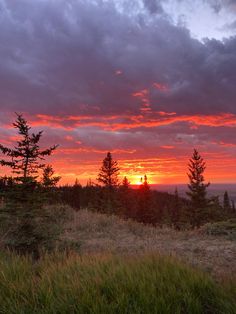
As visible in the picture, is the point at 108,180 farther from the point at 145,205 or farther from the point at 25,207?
the point at 25,207

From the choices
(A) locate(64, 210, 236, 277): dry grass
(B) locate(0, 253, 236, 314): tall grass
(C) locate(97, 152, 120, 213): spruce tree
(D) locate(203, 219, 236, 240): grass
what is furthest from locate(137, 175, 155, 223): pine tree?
(B) locate(0, 253, 236, 314): tall grass

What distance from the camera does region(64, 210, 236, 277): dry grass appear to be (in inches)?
306

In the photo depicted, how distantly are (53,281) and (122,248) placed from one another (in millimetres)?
4082

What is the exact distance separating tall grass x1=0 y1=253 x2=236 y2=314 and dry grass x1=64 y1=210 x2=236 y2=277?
1.13 m

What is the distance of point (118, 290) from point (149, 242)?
5.89 meters

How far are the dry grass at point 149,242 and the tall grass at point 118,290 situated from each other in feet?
3.71

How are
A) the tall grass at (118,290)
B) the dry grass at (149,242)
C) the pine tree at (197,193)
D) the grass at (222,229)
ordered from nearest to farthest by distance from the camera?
the tall grass at (118,290)
the dry grass at (149,242)
the grass at (222,229)
the pine tree at (197,193)

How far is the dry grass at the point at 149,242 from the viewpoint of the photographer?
25.5 ft

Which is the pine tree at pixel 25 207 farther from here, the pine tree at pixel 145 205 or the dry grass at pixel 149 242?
the pine tree at pixel 145 205

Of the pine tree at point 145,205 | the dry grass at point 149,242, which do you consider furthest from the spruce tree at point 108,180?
the dry grass at point 149,242

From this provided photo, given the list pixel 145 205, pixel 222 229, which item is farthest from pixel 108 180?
pixel 222 229

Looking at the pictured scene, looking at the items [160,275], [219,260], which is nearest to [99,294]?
[160,275]

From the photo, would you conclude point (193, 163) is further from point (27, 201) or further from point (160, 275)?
point (160, 275)

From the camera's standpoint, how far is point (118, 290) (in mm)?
4938
